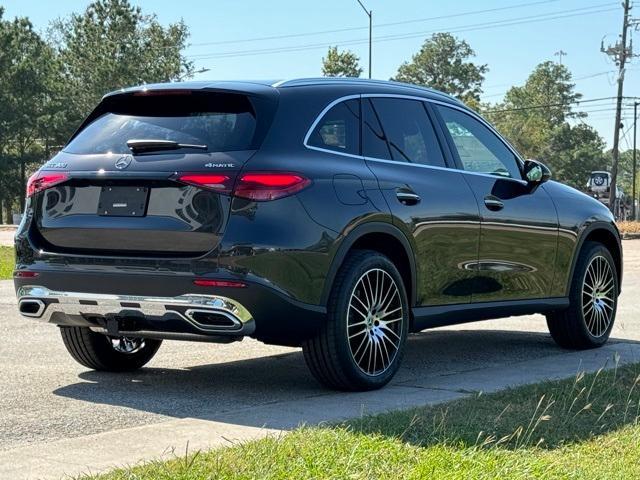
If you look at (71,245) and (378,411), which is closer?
(378,411)

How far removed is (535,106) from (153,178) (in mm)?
126744

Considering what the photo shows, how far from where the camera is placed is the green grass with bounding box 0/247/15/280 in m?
17.4

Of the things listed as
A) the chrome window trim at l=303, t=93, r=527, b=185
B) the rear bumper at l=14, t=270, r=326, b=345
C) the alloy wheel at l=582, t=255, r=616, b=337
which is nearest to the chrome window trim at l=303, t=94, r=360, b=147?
the chrome window trim at l=303, t=93, r=527, b=185

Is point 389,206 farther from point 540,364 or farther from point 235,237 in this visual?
point 540,364

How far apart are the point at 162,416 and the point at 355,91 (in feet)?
7.98

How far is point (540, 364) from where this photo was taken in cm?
791

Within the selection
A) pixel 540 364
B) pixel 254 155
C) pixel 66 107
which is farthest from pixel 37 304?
pixel 66 107

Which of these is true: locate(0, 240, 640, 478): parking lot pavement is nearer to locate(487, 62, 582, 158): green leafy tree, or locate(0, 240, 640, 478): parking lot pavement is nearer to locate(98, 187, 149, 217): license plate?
locate(98, 187, 149, 217): license plate

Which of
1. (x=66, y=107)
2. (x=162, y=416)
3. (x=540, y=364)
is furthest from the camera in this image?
(x=66, y=107)

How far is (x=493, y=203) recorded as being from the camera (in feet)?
25.4

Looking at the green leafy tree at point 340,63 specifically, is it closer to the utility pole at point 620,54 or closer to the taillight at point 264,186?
the utility pole at point 620,54

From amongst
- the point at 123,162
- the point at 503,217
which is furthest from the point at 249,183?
the point at 503,217

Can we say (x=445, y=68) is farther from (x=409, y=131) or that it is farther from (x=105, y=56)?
(x=409, y=131)

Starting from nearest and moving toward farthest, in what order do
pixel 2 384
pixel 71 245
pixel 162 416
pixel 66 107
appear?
pixel 162 416 → pixel 71 245 → pixel 2 384 → pixel 66 107
